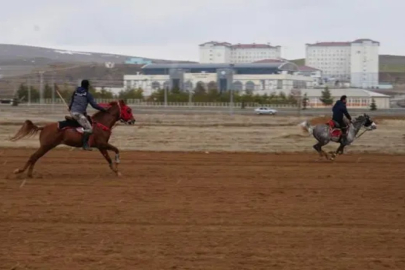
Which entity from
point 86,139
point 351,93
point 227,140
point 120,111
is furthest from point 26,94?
point 86,139

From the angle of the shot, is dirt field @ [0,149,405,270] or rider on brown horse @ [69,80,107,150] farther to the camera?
rider on brown horse @ [69,80,107,150]

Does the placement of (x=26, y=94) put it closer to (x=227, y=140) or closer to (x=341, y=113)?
(x=227, y=140)

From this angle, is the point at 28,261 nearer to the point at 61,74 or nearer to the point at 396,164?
the point at 396,164

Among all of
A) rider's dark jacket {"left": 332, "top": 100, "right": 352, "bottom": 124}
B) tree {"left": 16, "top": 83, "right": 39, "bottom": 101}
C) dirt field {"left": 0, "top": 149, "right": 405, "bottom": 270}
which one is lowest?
dirt field {"left": 0, "top": 149, "right": 405, "bottom": 270}

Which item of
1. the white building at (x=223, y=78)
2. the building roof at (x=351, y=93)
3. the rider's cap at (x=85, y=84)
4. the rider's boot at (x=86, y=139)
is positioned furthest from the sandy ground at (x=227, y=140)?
the white building at (x=223, y=78)

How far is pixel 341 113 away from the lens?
27.5 meters

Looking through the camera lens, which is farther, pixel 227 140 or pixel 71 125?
pixel 227 140

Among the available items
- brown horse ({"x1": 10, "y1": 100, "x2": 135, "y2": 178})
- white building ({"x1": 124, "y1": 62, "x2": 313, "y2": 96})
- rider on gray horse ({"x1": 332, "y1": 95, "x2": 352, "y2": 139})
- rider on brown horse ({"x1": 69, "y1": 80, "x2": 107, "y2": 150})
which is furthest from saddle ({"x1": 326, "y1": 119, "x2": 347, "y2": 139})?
white building ({"x1": 124, "y1": 62, "x2": 313, "y2": 96})

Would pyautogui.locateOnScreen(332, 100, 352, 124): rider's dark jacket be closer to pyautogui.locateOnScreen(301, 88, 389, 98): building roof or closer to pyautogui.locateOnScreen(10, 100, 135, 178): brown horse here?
pyautogui.locateOnScreen(10, 100, 135, 178): brown horse

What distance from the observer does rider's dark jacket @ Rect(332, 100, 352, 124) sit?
27344 mm

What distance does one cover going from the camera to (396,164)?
26234 mm

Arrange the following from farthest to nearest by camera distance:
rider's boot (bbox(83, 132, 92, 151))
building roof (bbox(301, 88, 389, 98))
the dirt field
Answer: building roof (bbox(301, 88, 389, 98)) < rider's boot (bbox(83, 132, 92, 151)) < the dirt field

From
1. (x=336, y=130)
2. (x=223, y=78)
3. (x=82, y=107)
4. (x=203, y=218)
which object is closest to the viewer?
(x=203, y=218)

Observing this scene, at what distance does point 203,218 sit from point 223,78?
135 meters
